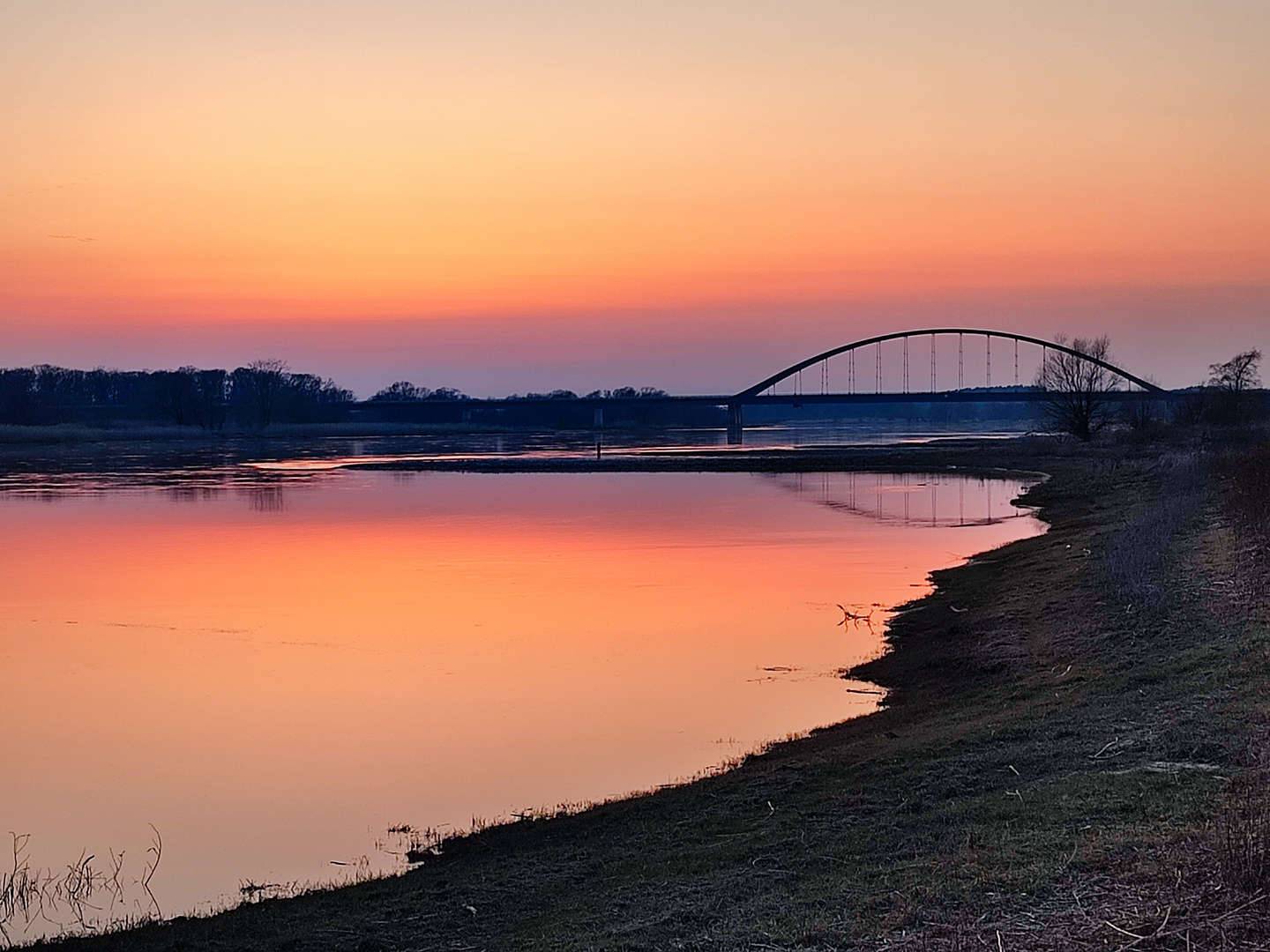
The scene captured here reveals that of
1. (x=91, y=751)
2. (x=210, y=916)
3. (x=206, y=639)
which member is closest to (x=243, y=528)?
(x=206, y=639)

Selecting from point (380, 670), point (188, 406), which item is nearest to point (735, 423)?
point (188, 406)

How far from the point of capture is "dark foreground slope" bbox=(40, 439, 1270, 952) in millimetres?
6398

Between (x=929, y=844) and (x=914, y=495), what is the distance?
4752cm

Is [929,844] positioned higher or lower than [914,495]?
higher

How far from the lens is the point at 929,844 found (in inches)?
323

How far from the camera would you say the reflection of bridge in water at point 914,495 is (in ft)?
144

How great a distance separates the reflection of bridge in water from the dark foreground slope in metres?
28.0

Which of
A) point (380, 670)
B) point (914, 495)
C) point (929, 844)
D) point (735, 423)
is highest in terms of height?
point (735, 423)

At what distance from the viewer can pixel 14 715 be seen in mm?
15594

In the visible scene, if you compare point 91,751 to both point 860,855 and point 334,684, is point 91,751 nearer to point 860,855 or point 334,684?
point 334,684

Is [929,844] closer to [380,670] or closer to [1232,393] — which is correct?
[380,670]

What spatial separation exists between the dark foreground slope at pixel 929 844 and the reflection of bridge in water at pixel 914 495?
28012 millimetres

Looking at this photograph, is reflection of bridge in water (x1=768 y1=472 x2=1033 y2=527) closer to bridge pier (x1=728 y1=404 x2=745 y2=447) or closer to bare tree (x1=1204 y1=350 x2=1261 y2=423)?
bare tree (x1=1204 y1=350 x2=1261 y2=423)

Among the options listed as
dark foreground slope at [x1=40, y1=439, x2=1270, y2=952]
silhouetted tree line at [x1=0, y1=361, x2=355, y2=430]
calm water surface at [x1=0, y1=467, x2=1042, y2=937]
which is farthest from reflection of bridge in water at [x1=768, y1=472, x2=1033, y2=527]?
silhouetted tree line at [x1=0, y1=361, x2=355, y2=430]
